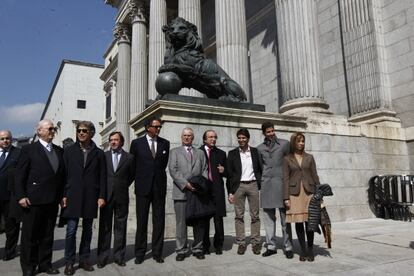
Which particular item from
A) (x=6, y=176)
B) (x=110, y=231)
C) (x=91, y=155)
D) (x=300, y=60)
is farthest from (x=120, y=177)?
(x=300, y=60)

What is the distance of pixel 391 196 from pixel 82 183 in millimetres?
8663

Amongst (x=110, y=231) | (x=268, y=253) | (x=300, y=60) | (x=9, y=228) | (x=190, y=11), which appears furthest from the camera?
(x=190, y=11)

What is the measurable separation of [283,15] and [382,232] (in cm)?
750

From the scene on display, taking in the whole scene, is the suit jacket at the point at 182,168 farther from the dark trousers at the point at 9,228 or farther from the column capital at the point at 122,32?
the column capital at the point at 122,32

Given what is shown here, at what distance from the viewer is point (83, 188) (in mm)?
5012

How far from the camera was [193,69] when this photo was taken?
8844mm

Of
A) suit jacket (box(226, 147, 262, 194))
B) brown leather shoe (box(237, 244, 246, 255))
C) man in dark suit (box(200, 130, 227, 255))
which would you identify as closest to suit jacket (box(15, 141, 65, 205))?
man in dark suit (box(200, 130, 227, 255))

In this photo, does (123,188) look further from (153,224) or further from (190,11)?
(190,11)

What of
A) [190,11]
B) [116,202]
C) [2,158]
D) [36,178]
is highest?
[190,11]

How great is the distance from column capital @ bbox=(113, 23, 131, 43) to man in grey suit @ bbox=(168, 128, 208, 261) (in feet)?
72.3

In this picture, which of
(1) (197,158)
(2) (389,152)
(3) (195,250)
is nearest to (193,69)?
(1) (197,158)

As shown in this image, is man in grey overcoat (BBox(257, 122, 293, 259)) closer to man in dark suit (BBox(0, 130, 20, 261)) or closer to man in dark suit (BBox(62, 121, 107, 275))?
man in dark suit (BBox(62, 121, 107, 275))

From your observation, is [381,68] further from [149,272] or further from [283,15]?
[149,272]

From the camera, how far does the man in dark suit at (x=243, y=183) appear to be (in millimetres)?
5984
